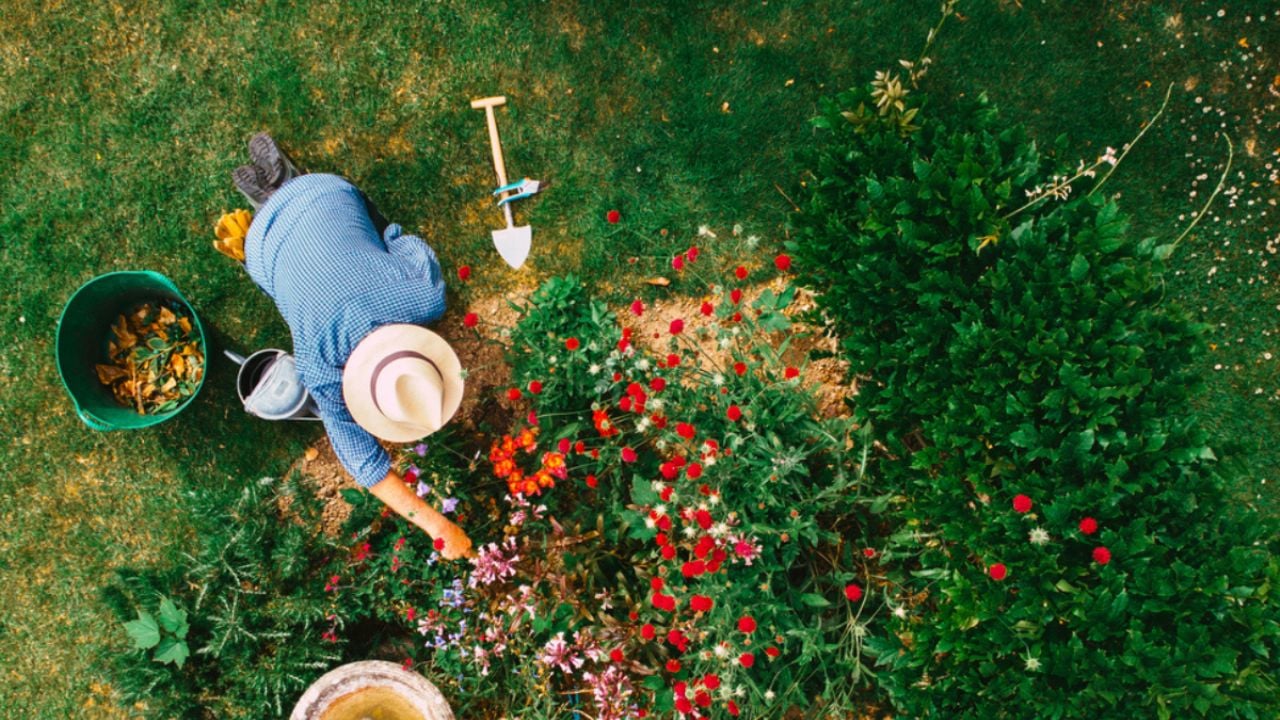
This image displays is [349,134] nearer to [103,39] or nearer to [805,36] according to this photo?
[103,39]

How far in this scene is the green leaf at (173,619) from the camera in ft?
13.5

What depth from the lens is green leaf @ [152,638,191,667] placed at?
4074mm

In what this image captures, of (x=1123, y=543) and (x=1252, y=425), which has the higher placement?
(x=1123, y=543)

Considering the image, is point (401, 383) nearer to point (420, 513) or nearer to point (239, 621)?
point (420, 513)

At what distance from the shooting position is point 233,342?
4.95m

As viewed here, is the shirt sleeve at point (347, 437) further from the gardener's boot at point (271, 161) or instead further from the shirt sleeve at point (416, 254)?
the gardener's boot at point (271, 161)

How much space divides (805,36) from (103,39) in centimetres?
478

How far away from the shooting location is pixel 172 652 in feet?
13.4

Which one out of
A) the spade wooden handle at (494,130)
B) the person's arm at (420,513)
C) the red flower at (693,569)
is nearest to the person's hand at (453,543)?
the person's arm at (420,513)

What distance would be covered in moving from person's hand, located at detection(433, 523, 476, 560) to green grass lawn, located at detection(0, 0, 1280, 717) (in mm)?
1649

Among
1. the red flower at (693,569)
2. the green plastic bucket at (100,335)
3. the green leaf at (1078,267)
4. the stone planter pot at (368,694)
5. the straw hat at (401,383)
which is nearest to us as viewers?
the red flower at (693,569)

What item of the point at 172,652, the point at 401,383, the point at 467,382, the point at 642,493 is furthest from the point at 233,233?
the point at 642,493

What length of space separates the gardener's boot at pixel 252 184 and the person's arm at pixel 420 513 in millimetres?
2097


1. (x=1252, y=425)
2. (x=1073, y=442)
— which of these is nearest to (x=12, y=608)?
(x=1073, y=442)
